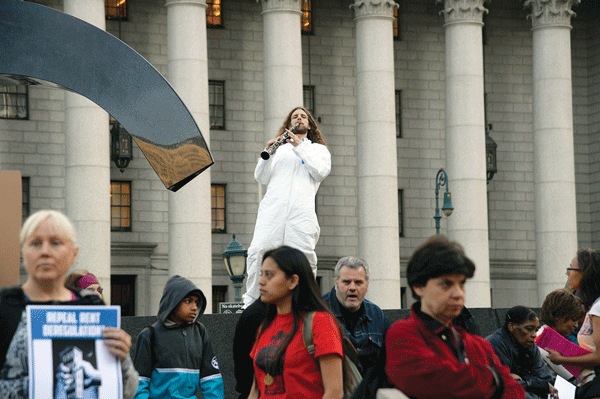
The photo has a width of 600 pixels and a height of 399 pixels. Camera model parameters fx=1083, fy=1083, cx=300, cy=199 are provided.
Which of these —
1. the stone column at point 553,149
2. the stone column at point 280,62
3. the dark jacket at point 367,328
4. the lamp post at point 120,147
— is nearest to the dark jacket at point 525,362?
the dark jacket at point 367,328

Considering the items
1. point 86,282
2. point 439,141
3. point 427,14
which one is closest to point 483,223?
point 439,141

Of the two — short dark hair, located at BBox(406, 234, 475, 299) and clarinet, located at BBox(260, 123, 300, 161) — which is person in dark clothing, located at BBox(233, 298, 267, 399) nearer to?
clarinet, located at BBox(260, 123, 300, 161)

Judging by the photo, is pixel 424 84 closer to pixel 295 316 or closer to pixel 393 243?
pixel 393 243

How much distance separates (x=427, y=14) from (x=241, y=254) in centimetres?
2042

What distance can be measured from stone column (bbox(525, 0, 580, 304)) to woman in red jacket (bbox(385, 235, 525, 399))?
3321 centimetres

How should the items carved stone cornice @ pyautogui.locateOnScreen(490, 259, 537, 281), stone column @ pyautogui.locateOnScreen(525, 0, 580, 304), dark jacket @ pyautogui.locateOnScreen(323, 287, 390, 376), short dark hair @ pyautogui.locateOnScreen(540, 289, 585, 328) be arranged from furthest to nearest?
carved stone cornice @ pyautogui.locateOnScreen(490, 259, 537, 281) < stone column @ pyautogui.locateOnScreen(525, 0, 580, 304) < short dark hair @ pyautogui.locateOnScreen(540, 289, 585, 328) < dark jacket @ pyautogui.locateOnScreen(323, 287, 390, 376)

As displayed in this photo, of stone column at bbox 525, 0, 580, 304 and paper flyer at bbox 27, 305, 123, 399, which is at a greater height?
stone column at bbox 525, 0, 580, 304

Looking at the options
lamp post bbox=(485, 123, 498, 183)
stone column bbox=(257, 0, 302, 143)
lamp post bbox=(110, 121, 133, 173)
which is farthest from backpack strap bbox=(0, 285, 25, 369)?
lamp post bbox=(485, 123, 498, 183)

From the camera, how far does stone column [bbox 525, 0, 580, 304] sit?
37719mm

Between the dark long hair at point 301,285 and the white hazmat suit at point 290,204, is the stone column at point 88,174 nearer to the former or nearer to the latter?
the white hazmat suit at point 290,204

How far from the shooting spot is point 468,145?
36.1 metres

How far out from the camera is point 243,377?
764cm

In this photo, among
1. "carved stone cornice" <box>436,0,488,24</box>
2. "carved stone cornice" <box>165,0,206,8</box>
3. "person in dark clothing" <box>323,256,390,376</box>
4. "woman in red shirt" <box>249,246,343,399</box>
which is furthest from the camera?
"carved stone cornice" <box>436,0,488,24</box>

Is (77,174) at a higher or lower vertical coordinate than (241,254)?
higher
